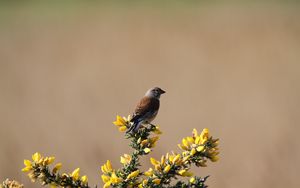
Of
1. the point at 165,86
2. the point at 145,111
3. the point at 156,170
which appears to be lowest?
the point at 156,170

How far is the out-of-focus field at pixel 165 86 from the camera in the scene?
6.87 m

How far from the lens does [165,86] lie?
10078 millimetres

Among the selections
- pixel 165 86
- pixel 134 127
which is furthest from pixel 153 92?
pixel 165 86

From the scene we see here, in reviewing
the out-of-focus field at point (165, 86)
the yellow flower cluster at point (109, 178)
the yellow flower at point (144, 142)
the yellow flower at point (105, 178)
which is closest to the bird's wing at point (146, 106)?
the yellow flower at point (144, 142)

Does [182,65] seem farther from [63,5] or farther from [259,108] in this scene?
[63,5]

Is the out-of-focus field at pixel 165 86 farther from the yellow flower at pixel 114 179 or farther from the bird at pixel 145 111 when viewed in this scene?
the yellow flower at pixel 114 179

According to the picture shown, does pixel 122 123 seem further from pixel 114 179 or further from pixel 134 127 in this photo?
pixel 114 179

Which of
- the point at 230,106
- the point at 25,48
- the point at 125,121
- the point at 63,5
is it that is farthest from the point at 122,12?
the point at 125,121

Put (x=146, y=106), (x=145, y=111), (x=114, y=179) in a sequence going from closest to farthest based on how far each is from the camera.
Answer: (x=114, y=179) < (x=145, y=111) < (x=146, y=106)

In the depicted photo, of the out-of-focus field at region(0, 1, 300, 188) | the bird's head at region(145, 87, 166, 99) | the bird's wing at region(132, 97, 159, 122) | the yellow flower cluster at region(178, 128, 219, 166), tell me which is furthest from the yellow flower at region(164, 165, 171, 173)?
the out-of-focus field at region(0, 1, 300, 188)

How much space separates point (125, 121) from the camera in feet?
12.2

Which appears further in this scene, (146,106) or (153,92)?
(153,92)

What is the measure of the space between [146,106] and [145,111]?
106 millimetres

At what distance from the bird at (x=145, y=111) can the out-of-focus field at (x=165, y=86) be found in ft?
4.25
